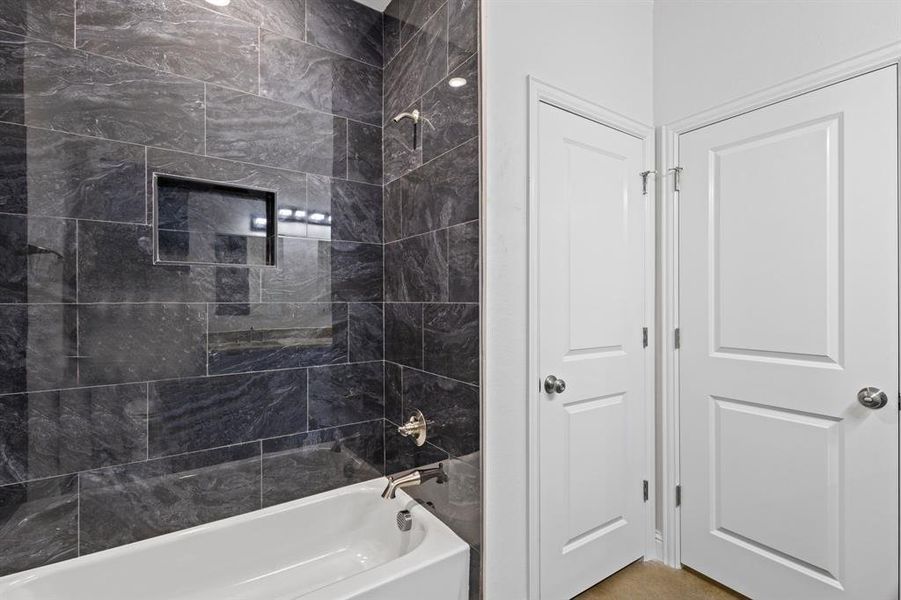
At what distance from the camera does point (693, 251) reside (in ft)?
6.42

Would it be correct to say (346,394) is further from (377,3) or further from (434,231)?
(377,3)

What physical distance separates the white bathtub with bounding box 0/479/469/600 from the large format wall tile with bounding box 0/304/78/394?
62 centimetres

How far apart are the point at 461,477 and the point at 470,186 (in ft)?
3.52

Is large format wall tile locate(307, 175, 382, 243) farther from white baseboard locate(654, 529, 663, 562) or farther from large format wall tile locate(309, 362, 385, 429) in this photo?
white baseboard locate(654, 529, 663, 562)

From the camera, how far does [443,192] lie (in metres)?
1.69

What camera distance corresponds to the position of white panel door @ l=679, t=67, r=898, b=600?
146 centimetres

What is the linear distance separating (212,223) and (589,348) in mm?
1648

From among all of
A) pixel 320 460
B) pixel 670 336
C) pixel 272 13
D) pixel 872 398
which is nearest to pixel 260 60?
pixel 272 13

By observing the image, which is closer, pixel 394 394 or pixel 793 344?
pixel 793 344

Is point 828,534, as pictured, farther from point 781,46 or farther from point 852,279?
point 781,46

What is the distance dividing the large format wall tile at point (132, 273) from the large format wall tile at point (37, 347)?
0.34 ft

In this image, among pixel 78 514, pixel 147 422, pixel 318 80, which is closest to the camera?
pixel 78 514

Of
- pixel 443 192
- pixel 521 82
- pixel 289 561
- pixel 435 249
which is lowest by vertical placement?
pixel 289 561

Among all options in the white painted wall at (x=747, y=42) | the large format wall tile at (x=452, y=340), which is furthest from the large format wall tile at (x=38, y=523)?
the white painted wall at (x=747, y=42)
